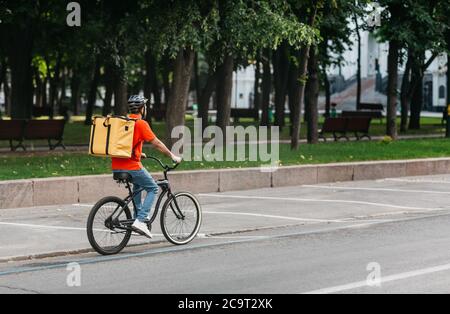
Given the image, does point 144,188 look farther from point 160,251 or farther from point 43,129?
point 43,129

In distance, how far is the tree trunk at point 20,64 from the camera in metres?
35.3

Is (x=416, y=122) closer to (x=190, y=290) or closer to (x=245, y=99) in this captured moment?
(x=190, y=290)

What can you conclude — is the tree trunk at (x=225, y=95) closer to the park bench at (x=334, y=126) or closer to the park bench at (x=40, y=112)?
the park bench at (x=334, y=126)

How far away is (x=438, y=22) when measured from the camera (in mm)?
31516

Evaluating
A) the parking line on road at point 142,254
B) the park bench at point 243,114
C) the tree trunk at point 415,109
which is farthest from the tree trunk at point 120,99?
the park bench at point 243,114

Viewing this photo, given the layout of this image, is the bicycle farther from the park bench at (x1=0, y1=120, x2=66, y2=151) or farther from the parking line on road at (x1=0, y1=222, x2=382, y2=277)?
the park bench at (x1=0, y1=120, x2=66, y2=151)

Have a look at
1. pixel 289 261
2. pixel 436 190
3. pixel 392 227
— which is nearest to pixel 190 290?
pixel 289 261

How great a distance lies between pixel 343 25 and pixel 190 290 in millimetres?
21949

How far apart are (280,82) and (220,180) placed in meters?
23.4

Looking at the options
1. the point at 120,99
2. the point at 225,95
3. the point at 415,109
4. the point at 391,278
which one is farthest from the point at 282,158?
the point at 415,109

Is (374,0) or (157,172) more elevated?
(374,0)

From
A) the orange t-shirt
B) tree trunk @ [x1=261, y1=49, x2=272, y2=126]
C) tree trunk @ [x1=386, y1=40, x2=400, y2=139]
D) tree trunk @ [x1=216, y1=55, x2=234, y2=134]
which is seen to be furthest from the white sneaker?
tree trunk @ [x1=261, y1=49, x2=272, y2=126]

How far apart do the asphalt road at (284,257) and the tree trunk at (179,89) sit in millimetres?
6521

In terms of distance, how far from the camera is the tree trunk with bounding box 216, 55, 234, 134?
2788 cm
